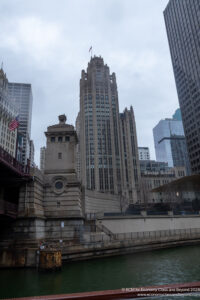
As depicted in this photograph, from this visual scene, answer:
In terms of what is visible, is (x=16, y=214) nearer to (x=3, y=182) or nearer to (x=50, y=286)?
(x=3, y=182)

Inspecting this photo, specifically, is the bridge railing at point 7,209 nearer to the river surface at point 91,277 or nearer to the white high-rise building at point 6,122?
the river surface at point 91,277

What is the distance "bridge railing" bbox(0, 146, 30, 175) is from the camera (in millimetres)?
23877

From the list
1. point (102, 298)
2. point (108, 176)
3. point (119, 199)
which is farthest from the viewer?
point (108, 176)

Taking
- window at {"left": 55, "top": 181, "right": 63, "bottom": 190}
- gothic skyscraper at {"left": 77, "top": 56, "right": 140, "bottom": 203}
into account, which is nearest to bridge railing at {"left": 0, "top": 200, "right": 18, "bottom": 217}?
window at {"left": 55, "top": 181, "right": 63, "bottom": 190}

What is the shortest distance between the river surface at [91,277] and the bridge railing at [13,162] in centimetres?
1143

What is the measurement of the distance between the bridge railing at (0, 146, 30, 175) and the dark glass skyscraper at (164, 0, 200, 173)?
107423mm

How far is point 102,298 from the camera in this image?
3873 mm

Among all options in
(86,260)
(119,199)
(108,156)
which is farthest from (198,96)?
(86,260)

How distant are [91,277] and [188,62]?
13421 cm

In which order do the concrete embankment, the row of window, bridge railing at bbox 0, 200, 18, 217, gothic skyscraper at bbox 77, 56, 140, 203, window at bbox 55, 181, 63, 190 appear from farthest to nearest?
gothic skyscraper at bbox 77, 56, 140, 203 → the row of window → window at bbox 55, 181, 63, 190 → bridge railing at bbox 0, 200, 18, 217 → the concrete embankment

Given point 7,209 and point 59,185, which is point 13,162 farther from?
point 59,185

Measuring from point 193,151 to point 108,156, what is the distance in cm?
4908

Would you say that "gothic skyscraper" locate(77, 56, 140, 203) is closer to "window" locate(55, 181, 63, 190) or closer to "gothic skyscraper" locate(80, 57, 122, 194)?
"gothic skyscraper" locate(80, 57, 122, 194)

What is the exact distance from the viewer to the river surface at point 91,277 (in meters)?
16.2
